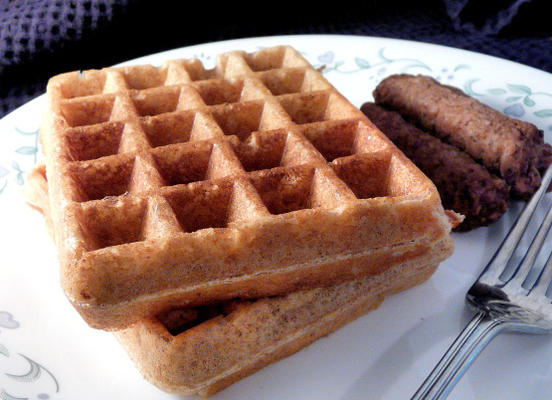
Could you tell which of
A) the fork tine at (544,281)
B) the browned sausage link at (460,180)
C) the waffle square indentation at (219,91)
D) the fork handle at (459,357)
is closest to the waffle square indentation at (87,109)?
the waffle square indentation at (219,91)

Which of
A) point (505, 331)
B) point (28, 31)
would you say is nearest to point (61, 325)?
point (505, 331)

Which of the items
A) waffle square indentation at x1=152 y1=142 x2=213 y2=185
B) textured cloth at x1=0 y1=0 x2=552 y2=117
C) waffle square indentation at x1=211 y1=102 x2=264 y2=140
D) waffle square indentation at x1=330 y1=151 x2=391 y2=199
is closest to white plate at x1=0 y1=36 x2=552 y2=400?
waffle square indentation at x1=330 y1=151 x2=391 y2=199

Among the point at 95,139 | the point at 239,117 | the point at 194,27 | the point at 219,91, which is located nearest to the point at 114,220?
the point at 95,139

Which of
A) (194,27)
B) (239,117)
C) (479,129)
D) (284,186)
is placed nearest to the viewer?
(284,186)

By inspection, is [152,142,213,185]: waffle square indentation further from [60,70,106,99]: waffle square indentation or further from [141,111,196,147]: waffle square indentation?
[60,70,106,99]: waffle square indentation

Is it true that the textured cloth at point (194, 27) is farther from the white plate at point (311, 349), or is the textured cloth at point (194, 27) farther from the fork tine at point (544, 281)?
the fork tine at point (544, 281)

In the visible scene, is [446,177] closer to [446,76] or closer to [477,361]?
[477,361]

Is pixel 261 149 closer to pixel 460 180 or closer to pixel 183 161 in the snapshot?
pixel 183 161
